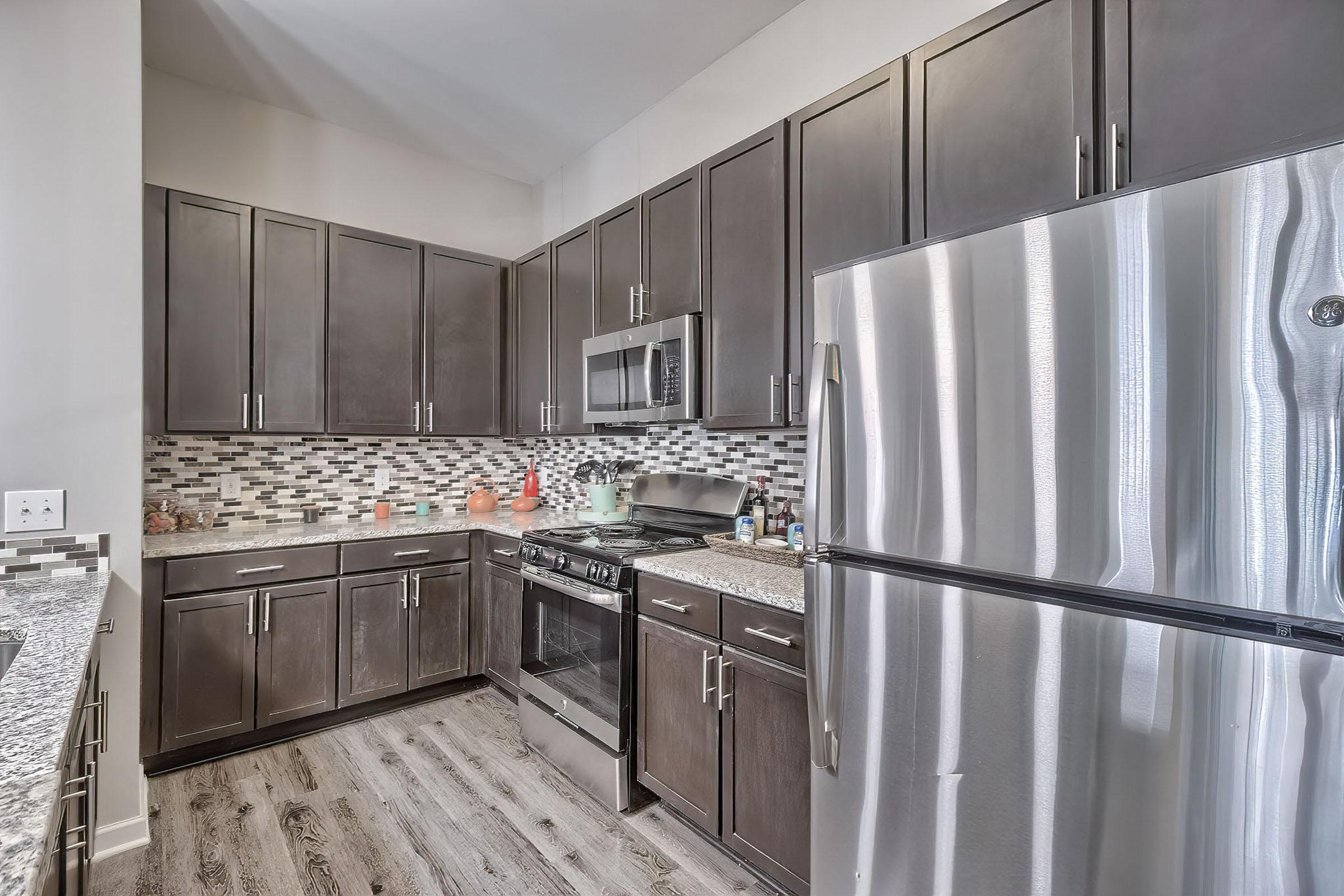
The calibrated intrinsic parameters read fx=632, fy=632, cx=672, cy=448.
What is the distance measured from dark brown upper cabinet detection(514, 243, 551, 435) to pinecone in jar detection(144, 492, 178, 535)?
163 cm

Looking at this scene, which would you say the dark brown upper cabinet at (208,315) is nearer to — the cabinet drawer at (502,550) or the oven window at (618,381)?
the cabinet drawer at (502,550)

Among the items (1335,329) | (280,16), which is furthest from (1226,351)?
(280,16)

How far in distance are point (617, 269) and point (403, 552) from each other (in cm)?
168

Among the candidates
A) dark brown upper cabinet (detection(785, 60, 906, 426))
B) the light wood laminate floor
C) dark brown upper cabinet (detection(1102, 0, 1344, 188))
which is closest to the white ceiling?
dark brown upper cabinet (detection(785, 60, 906, 426))

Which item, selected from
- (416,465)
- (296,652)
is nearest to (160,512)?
(296,652)

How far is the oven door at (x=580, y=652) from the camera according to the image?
2242 millimetres

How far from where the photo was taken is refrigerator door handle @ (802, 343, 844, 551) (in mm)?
1360

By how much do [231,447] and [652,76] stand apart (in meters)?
2.72

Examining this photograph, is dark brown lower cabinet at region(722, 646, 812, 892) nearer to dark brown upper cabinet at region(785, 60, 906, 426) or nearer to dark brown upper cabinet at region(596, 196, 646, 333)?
dark brown upper cabinet at region(785, 60, 906, 426)

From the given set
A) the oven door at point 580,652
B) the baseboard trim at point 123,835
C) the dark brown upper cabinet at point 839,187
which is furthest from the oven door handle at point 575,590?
the baseboard trim at point 123,835

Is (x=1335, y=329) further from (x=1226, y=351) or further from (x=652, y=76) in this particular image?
(x=652, y=76)

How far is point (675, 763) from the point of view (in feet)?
6.81

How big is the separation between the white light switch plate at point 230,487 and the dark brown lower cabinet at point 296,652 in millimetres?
720

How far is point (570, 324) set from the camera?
125 inches
